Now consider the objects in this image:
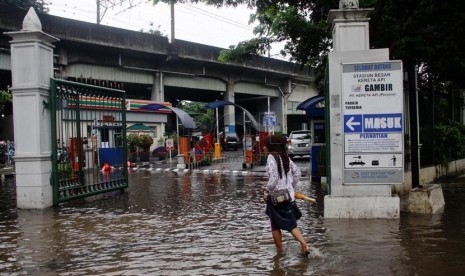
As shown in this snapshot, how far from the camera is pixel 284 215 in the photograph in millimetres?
6109

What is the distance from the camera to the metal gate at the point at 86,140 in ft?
34.8

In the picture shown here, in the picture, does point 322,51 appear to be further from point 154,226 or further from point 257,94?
point 257,94

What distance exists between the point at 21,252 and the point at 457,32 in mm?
8740

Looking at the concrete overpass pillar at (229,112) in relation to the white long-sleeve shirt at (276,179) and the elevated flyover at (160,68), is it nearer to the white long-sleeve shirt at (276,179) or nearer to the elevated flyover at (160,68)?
the elevated flyover at (160,68)

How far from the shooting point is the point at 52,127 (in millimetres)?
10398

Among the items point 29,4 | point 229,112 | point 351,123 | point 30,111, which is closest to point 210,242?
point 351,123

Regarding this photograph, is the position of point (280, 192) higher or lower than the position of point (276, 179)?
lower

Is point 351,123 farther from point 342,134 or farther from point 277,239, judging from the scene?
point 277,239

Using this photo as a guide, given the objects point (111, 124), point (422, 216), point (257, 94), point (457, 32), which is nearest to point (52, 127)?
point (111, 124)

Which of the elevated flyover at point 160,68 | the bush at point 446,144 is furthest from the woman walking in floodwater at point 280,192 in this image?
the elevated flyover at point 160,68

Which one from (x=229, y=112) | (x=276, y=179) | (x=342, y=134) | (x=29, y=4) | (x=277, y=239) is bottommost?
(x=277, y=239)

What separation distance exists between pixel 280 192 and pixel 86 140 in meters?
7.37

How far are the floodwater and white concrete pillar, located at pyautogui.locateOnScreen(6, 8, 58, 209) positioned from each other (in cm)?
58

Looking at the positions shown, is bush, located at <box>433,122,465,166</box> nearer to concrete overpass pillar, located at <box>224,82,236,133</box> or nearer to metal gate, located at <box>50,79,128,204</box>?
metal gate, located at <box>50,79,128,204</box>
